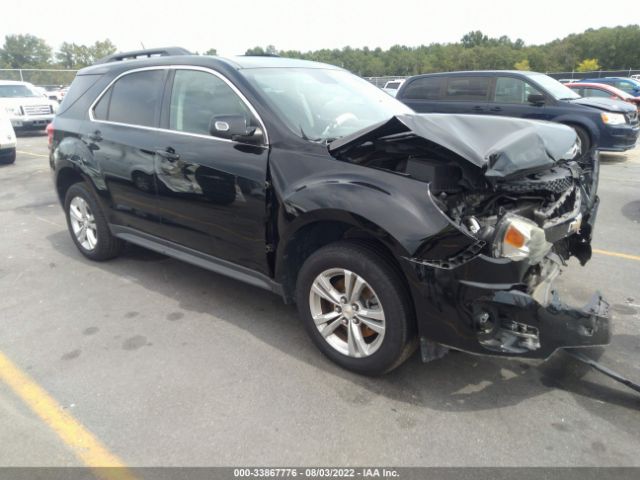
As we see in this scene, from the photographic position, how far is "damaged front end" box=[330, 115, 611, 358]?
244cm

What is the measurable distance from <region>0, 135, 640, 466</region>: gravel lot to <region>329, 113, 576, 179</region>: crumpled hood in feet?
4.19

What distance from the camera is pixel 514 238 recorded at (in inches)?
96.1

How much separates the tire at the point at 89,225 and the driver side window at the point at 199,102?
4.86 ft

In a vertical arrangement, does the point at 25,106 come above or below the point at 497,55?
below

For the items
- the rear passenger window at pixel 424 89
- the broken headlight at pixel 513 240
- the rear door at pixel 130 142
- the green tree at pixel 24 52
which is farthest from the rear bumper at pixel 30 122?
the green tree at pixel 24 52

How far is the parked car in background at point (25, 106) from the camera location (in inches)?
618

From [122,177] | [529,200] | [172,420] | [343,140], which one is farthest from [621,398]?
[122,177]

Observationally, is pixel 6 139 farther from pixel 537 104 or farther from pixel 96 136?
pixel 537 104

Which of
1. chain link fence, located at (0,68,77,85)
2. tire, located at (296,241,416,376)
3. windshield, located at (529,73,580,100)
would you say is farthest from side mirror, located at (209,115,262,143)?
chain link fence, located at (0,68,77,85)

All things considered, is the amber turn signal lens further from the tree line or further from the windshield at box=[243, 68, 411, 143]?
the tree line

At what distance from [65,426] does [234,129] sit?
1933 mm

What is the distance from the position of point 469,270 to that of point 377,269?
0.50m

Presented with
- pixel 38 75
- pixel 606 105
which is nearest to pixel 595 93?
pixel 606 105

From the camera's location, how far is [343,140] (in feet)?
9.54
